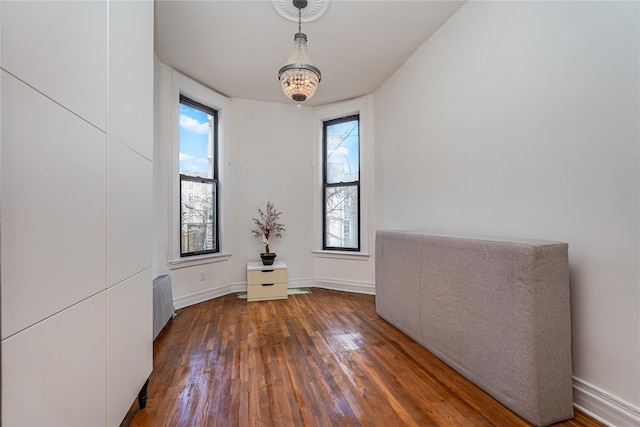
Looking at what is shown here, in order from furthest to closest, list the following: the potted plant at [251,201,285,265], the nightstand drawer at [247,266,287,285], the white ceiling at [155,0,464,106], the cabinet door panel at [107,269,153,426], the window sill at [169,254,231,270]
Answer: the potted plant at [251,201,285,265] < the nightstand drawer at [247,266,287,285] < the window sill at [169,254,231,270] < the white ceiling at [155,0,464,106] < the cabinet door panel at [107,269,153,426]

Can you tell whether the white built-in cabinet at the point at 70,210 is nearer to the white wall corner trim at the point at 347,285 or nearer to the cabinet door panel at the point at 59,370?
the cabinet door panel at the point at 59,370

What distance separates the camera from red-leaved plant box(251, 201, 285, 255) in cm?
407

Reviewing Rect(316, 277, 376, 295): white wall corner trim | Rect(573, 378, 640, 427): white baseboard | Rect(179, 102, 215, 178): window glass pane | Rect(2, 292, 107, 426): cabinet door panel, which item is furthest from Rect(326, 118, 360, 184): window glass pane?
→ Rect(2, 292, 107, 426): cabinet door panel

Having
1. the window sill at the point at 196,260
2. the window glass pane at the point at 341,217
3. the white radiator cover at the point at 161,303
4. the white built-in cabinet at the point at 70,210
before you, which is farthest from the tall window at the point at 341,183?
the white built-in cabinet at the point at 70,210

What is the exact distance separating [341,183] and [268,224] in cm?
125

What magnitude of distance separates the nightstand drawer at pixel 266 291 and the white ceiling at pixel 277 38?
2619mm

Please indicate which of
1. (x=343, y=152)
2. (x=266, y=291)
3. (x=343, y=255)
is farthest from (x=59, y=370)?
(x=343, y=152)

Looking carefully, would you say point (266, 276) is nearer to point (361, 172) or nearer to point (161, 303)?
point (161, 303)

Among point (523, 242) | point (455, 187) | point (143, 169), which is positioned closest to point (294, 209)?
point (455, 187)

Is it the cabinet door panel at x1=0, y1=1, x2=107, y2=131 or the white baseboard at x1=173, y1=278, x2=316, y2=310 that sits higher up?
the cabinet door panel at x1=0, y1=1, x2=107, y2=131

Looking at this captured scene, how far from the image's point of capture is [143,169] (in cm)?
147

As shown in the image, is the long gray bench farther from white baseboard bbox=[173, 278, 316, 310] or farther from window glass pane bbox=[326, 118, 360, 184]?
white baseboard bbox=[173, 278, 316, 310]

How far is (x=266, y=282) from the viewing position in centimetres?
366

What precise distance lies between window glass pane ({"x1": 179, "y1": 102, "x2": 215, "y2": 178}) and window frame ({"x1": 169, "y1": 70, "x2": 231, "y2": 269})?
0.10m
